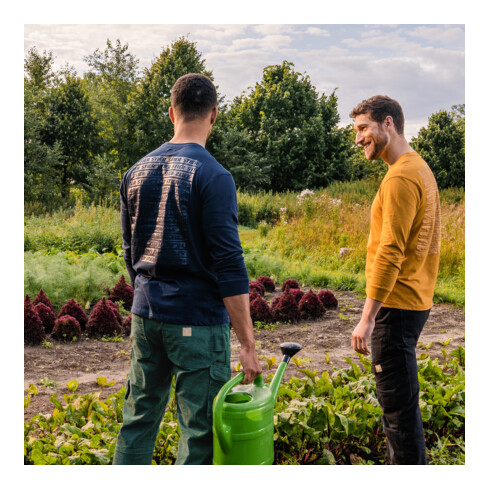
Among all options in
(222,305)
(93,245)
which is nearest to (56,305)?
(93,245)

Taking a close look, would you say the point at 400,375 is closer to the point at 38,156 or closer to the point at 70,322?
the point at 70,322

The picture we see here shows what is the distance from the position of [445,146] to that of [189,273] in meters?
9.82

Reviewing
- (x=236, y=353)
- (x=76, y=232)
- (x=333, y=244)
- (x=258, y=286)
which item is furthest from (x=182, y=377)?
(x=76, y=232)

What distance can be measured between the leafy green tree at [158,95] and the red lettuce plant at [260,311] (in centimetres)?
840

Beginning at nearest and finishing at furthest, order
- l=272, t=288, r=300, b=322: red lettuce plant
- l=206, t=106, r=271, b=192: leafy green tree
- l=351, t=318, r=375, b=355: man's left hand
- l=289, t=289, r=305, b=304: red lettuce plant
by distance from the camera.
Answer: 1. l=351, t=318, r=375, b=355: man's left hand
2. l=272, t=288, r=300, b=322: red lettuce plant
3. l=289, t=289, r=305, b=304: red lettuce plant
4. l=206, t=106, r=271, b=192: leafy green tree

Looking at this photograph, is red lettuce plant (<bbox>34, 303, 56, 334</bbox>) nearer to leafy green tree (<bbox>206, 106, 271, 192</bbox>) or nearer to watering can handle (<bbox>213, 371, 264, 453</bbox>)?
watering can handle (<bbox>213, 371, 264, 453</bbox>)

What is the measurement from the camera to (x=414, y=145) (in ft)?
35.8

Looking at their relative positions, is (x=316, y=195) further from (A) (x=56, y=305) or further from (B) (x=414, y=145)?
(A) (x=56, y=305)

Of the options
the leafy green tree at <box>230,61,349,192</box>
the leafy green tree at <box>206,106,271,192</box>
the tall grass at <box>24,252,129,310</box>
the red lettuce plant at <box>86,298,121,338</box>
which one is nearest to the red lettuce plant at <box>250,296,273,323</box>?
the red lettuce plant at <box>86,298,121,338</box>

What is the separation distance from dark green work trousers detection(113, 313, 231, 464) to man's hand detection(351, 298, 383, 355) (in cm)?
60

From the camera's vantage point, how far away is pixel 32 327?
4.38m

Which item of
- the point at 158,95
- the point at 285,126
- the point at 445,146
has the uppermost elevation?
the point at 158,95

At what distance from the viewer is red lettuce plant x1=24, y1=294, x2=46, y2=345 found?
4.37 metres
